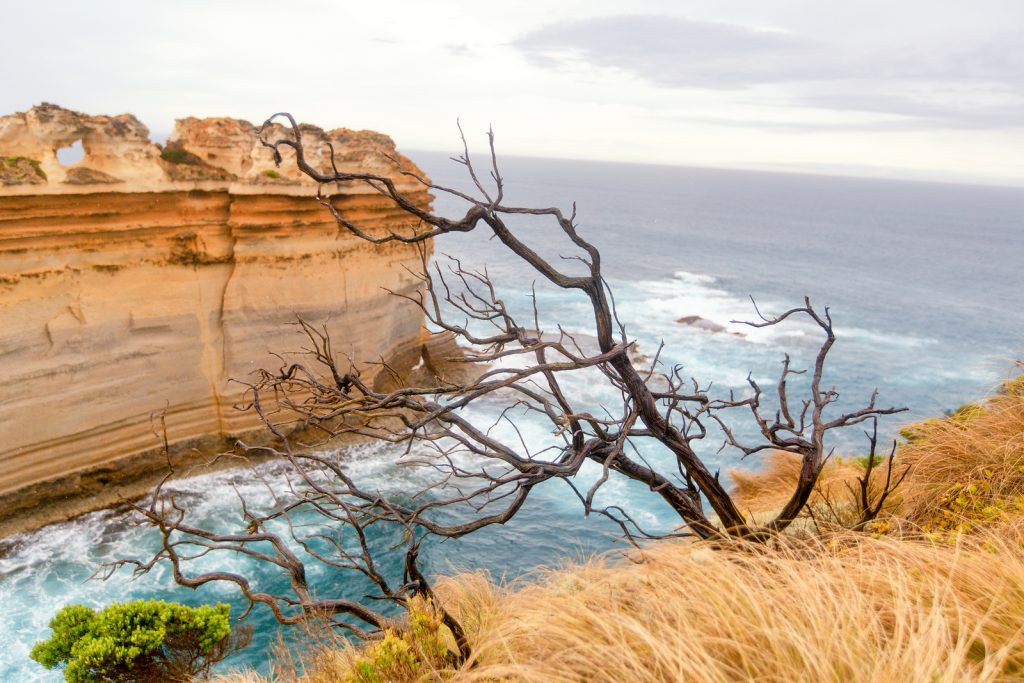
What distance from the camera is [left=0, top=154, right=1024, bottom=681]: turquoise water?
1051cm

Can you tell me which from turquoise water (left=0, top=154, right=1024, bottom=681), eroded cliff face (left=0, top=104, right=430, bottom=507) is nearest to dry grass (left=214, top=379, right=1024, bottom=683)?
turquoise water (left=0, top=154, right=1024, bottom=681)

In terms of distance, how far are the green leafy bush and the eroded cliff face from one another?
392cm

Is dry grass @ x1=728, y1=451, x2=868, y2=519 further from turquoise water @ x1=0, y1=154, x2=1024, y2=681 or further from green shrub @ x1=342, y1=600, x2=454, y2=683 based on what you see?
green shrub @ x1=342, y1=600, x2=454, y2=683

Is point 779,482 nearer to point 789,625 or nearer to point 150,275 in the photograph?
point 789,625

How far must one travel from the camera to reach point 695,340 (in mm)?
26562

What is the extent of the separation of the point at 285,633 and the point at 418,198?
1054 centimetres

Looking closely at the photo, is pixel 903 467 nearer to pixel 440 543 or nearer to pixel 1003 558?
pixel 1003 558

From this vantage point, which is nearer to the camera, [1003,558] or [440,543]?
[1003,558]

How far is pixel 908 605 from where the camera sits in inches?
99.9

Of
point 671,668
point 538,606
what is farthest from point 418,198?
point 671,668

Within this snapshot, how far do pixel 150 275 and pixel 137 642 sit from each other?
7.73m

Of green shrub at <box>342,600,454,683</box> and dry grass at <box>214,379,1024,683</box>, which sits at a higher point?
dry grass at <box>214,379,1024,683</box>

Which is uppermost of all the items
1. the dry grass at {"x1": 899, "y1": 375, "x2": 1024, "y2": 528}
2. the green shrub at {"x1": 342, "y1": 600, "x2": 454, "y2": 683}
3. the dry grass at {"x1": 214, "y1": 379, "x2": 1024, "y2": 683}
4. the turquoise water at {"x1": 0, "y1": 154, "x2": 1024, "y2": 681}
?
the dry grass at {"x1": 214, "y1": 379, "x2": 1024, "y2": 683}

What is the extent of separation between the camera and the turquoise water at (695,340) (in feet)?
34.5
